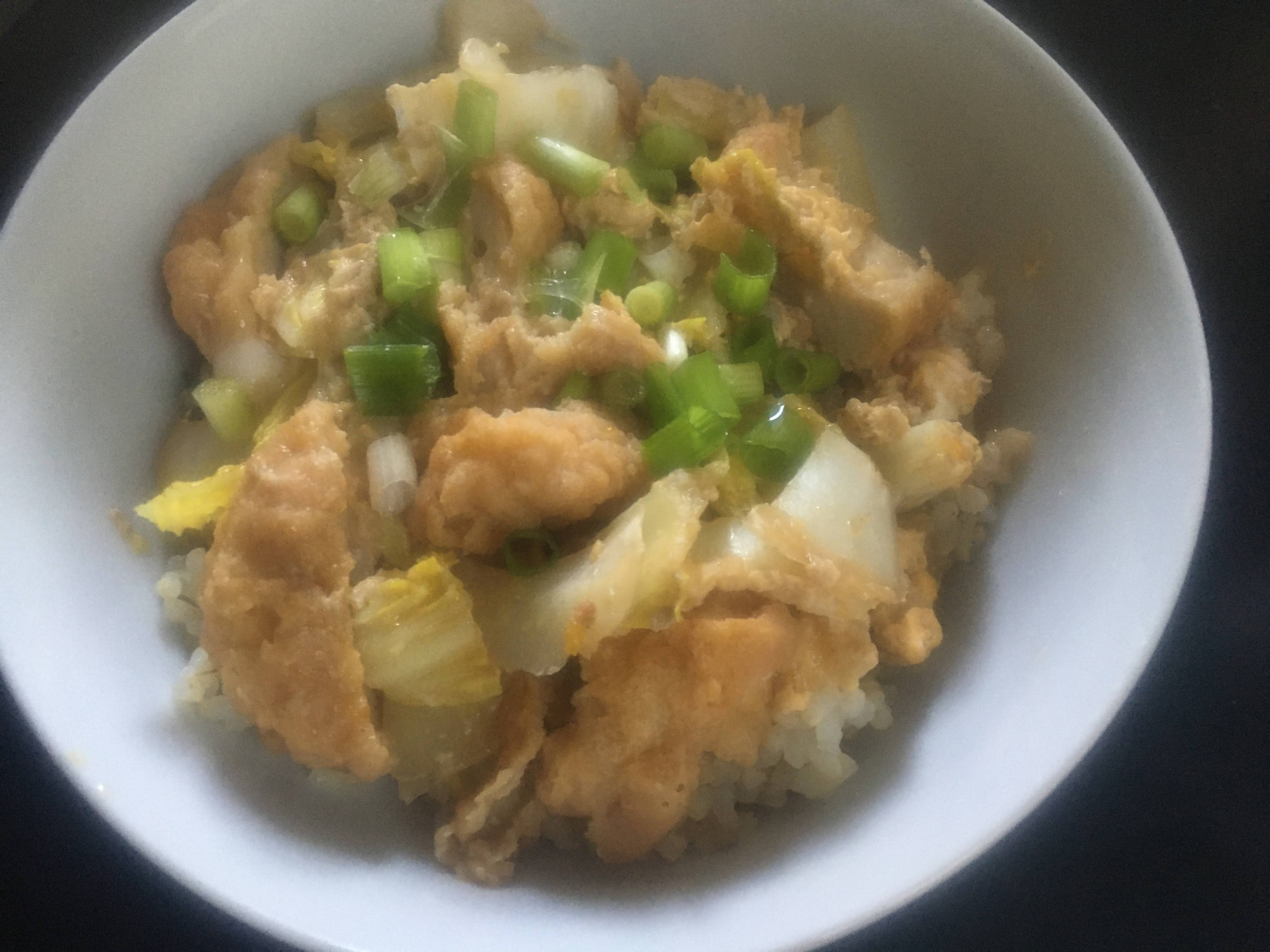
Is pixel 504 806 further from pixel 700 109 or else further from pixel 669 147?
pixel 700 109

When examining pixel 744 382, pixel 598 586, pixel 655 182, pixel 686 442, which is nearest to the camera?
pixel 598 586

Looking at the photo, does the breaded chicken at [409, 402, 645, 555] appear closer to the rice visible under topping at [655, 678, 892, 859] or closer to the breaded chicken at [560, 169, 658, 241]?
the breaded chicken at [560, 169, 658, 241]

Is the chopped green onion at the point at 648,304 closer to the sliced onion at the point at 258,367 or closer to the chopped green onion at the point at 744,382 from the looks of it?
the chopped green onion at the point at 744,382

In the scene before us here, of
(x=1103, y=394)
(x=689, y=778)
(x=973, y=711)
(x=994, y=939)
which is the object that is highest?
(x=1103, y=394)

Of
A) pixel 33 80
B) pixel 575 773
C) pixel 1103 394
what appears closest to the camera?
pixel 575 773

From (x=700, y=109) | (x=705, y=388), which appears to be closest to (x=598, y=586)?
(x=705, y=388)

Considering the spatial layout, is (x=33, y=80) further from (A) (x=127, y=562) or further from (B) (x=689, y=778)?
(B) (x=689, y=778)

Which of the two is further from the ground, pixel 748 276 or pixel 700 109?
pixel 700 109

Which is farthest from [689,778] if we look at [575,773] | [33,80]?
[33,80]
